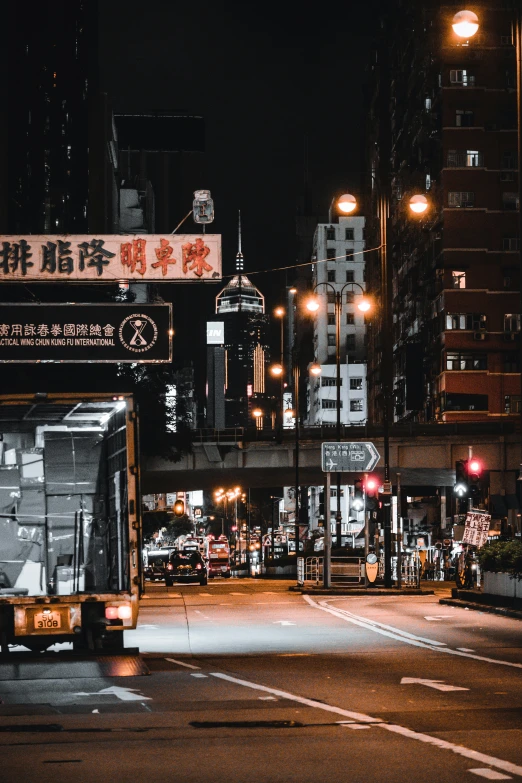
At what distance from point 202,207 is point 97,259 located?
2237 millimetres

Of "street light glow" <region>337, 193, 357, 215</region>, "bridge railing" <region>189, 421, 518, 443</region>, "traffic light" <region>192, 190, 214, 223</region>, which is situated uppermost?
"street light glow" <region>337, 193, 357, 215</region>

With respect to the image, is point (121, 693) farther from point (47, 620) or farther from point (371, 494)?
point (371, 494)

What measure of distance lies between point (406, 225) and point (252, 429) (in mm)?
49118

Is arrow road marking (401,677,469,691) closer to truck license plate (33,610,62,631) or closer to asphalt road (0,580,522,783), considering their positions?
asphalt road (0,580,522,783)

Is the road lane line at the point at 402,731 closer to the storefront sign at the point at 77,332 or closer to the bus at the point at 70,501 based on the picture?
the bus at the point at 70,501

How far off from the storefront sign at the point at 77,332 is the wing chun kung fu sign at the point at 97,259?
2.58ft

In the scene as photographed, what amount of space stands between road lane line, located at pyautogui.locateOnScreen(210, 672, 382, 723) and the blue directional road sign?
86.5 feet

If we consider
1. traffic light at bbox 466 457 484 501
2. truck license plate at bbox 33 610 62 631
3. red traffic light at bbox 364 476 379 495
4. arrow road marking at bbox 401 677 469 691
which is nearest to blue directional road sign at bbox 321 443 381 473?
traffic light at bbox 466 457 484 501

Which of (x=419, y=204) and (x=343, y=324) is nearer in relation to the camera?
(x=419, y=204)

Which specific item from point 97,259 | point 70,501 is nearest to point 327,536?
point 97,259

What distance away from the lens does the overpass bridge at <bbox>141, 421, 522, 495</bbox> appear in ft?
232

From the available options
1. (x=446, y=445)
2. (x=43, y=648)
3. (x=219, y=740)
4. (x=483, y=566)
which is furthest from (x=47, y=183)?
(x=219, y=740)

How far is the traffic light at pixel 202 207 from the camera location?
24.2 meters

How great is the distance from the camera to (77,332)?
2280 centimetres
